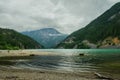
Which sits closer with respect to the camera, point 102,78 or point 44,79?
point 44,79

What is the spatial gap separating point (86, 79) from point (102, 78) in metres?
2.74

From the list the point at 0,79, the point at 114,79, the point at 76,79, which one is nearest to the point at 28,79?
the point at 0,79

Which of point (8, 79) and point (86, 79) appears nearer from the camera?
point (8, 79)

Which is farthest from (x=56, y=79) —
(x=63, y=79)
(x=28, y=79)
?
(x=28, y=79)

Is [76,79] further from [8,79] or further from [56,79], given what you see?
[8,79]

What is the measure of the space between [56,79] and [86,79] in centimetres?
464

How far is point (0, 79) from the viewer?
31.4m

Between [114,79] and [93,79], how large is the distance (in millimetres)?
3156

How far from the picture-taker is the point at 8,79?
31734 mm

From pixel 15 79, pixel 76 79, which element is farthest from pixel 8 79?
pixel 76 79

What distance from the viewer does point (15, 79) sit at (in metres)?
32.1

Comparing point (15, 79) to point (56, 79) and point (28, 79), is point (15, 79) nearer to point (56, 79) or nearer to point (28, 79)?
point (28, 79)

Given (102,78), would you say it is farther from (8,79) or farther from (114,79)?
(8,79)

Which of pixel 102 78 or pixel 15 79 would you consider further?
pixel 102 78
